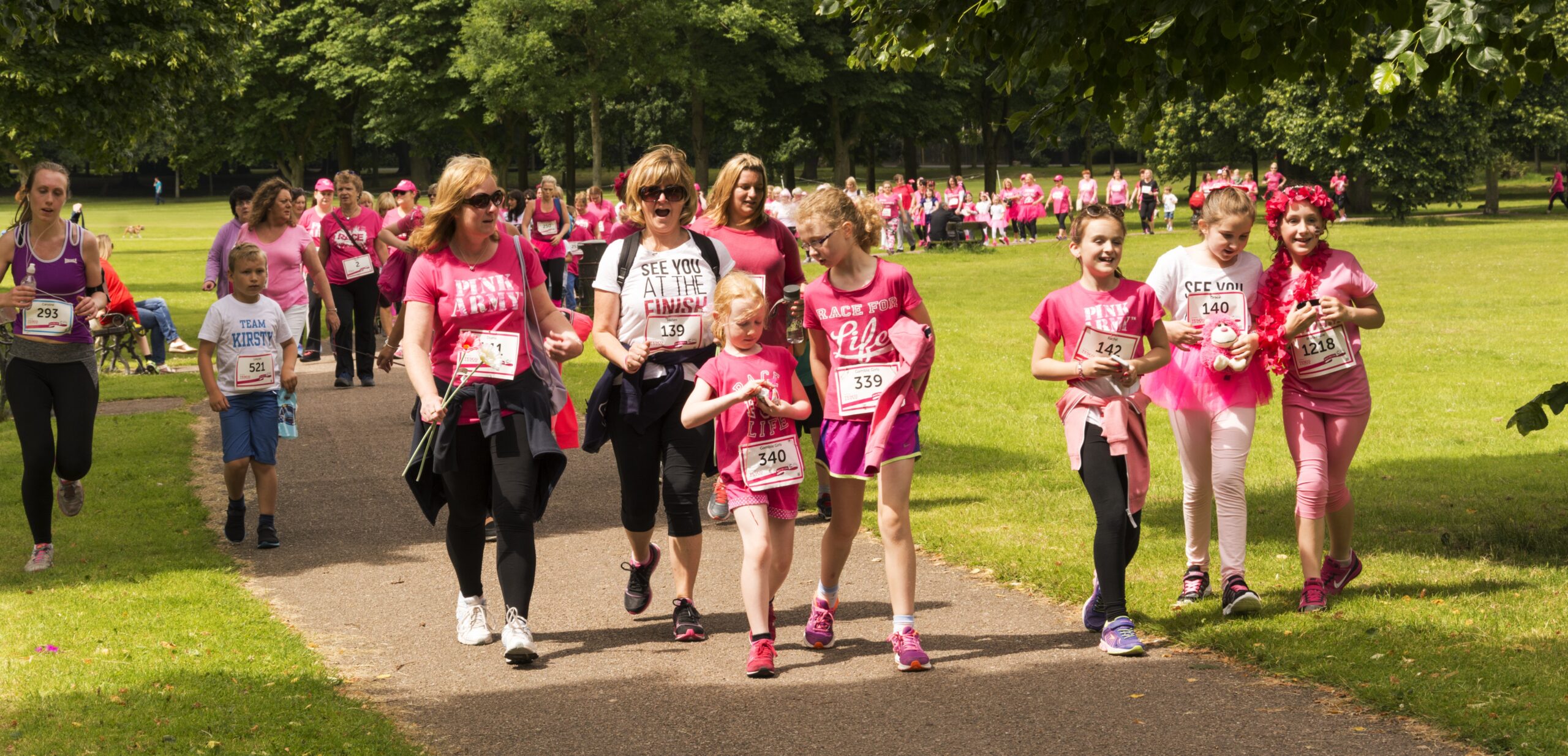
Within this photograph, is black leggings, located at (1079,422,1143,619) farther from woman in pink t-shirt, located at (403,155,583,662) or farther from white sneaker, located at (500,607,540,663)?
white sneaker, located at (500,607,540,663)

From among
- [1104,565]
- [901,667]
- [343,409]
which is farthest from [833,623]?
[343,409]

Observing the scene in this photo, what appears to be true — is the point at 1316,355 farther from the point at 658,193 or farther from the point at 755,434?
the point at 658,193

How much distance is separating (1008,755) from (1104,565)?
140 cm

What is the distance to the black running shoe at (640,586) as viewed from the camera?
689cm

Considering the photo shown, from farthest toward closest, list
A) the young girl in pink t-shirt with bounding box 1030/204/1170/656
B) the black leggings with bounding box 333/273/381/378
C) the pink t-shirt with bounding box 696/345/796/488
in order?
the black leggings with bounding box 333/273/381/378 → the young girl in pink t-shirt with bounding box 1030/204/1170/656 → the pink t-shirt with bounding box 696/345/796/488

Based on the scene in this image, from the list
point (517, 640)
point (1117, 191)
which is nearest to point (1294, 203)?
point (517, 640)

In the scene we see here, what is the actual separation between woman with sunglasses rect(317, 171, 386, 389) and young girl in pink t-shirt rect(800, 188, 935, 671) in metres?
9.06

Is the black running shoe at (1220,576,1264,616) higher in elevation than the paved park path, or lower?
higher

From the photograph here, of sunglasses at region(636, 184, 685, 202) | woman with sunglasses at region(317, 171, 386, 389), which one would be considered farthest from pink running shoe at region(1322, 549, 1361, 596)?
woman with sunglasses at region(317, 171, 386, 389)

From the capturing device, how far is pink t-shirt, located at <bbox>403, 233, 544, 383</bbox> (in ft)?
19.9

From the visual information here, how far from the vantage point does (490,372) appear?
19.8ft

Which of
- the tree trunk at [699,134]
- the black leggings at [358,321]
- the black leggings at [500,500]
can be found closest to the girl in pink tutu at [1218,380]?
the black leggings at [500,500]

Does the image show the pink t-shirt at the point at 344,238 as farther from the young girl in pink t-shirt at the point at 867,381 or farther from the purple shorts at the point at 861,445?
the purple shorts at the point at 861,445

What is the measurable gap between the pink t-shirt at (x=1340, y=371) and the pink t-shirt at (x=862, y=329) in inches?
65.8
